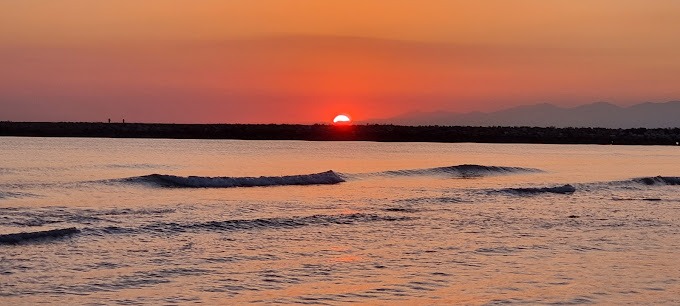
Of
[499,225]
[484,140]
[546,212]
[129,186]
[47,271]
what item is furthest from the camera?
[484,140]

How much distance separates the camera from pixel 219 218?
2073 cm

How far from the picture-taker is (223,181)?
106ft

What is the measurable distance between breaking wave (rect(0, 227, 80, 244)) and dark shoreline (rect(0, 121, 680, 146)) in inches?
3006

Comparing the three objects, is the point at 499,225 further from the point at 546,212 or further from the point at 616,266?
the point at 616,266

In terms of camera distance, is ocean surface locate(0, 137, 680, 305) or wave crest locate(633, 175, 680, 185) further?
wave crest locate(633, 175, 680, 185)

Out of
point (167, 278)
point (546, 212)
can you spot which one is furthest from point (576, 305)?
point (546, 212)

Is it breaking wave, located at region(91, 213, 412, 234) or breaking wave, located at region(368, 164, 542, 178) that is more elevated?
breaking wave, located at region(368, 164, 542, 178)

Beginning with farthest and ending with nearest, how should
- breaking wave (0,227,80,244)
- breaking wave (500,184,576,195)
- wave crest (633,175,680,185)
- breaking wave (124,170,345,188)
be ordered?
1. wave crest (633,175,680,185)
2. breaking wave (124,170,345,188)
3. breaking wave (500,184,576,195)
4. breaking wave (0,227,80,244)

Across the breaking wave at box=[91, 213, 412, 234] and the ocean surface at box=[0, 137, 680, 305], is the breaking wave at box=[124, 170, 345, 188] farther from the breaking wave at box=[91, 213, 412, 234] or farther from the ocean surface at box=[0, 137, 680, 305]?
the breaking wave at box=[91, 213, 412, 234]

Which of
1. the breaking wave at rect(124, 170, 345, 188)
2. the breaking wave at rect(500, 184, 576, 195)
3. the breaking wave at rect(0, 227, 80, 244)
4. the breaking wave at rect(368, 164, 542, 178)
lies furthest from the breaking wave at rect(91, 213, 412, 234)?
the breaking wave at rect(368, 164, 542, 178)

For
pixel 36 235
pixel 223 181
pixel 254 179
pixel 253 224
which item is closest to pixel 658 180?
pixel 254 179

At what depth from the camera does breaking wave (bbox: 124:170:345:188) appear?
103 feet

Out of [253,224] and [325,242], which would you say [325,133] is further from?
[325,242]

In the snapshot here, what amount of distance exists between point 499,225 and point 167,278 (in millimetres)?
9472
